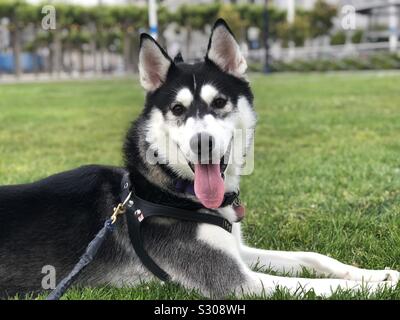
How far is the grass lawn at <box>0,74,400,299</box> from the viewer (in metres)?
4.26

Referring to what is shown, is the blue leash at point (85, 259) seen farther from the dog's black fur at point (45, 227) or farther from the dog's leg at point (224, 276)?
the dog's leg at point (224, 276)

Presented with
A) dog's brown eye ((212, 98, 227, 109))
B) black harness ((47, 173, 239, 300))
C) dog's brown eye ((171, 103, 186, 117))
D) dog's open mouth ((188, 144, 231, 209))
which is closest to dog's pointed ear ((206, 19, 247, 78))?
dog's brown eye ((212, 98, 227, 109))

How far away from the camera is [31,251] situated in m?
3.35

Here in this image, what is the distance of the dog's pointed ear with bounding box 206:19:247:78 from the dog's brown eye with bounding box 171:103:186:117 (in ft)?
1.47

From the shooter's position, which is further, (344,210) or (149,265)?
(344,210)

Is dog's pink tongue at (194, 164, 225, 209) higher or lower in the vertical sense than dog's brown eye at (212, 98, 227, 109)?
lower

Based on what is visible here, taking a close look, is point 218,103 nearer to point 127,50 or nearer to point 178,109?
point 178,109

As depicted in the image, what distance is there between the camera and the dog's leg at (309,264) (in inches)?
137

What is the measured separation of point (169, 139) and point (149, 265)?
0.83m

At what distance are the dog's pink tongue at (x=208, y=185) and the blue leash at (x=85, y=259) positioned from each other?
590mm

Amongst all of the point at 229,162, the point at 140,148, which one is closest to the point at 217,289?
the point at 229,162

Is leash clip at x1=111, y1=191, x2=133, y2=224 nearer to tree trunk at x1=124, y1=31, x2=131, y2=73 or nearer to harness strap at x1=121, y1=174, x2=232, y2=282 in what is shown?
harness strap at x1=121, y1=174, x2=232, y2=282

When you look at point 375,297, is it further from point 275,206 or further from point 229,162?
point 275,206
